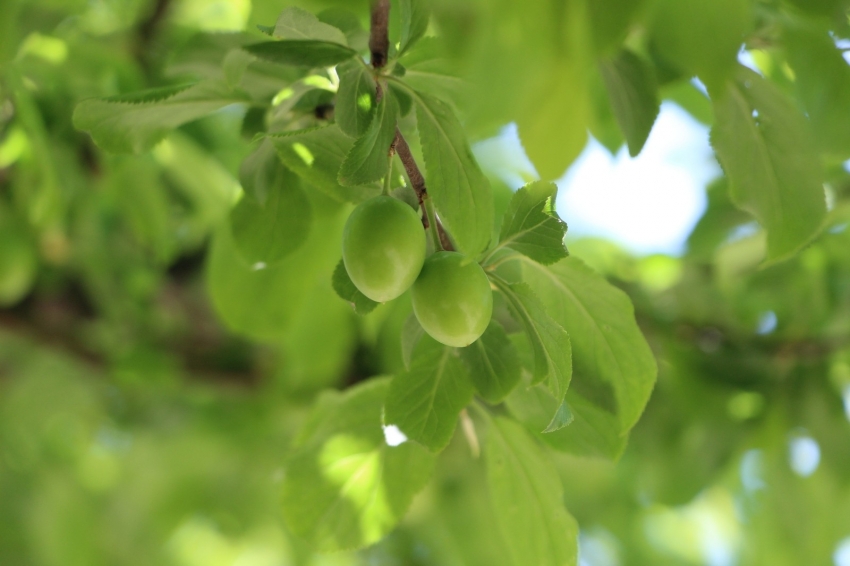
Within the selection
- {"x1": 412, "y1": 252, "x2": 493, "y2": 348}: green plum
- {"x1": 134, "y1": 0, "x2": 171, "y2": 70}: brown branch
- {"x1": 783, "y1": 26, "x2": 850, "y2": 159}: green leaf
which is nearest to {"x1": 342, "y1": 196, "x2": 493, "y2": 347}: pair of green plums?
{"x1": 412, "y1": 252, "x2": 493, "y2": 348}: green plum

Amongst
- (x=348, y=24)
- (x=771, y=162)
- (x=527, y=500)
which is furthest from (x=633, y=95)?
(x=527, y=500)

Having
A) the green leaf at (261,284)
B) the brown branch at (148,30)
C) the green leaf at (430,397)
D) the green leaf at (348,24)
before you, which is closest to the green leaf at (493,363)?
the green leaf at (430,397)

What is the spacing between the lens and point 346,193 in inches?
20.0

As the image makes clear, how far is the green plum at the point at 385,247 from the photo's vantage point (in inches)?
16.7

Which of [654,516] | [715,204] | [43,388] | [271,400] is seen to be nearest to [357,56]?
[715,204]

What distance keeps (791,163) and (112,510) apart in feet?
7.41

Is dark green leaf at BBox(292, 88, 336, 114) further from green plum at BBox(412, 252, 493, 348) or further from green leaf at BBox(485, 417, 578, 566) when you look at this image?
green leaf at BBox(485, 417, 578, 566)

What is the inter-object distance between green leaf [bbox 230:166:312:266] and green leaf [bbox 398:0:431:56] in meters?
0.18

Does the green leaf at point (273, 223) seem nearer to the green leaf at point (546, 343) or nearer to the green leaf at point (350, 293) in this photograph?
the green leaf at point (350, 293)

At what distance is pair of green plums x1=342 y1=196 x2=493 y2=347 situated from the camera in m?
0.42

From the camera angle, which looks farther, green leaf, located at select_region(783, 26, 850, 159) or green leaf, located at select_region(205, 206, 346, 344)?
green leaf, located at select_region(205, 206, 346, 344)

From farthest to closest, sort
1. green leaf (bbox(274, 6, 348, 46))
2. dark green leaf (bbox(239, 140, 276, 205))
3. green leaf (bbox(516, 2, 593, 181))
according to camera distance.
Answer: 1. dark green leaf (bbox(239, 140, 276, 205))
2. green leaf (bbox(274, 6, 348, 46))
3. green leaf (bbox(516, 2, 593, 181))

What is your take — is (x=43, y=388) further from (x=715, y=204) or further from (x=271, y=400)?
(x=715, y=204)

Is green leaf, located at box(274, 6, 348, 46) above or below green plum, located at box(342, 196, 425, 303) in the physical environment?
above
